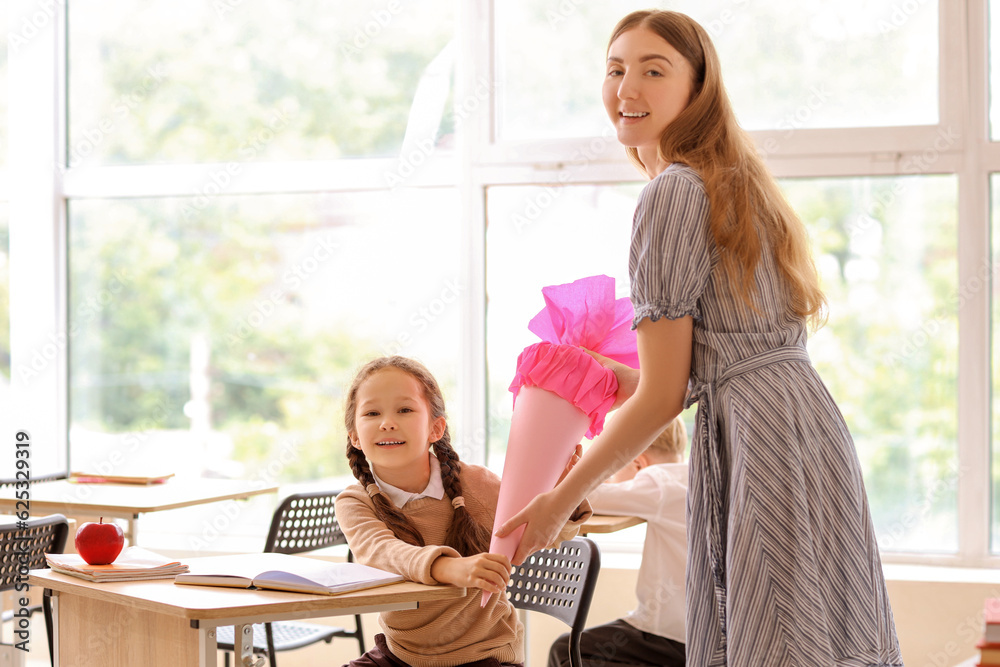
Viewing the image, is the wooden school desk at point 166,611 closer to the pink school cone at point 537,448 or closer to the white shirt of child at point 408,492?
the pink school cone at point 537,448

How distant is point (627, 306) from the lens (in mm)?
1530

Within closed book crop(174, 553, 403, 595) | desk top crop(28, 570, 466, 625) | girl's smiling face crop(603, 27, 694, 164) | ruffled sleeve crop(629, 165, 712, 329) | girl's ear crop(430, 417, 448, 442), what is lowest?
desk top crop(28, 570, 466, 625)

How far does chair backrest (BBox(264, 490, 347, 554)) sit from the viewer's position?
270 cm

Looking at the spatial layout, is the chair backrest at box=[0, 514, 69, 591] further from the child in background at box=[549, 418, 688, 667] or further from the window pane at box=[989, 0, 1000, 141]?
the window pane at box=[989, 0, 1000, 141]

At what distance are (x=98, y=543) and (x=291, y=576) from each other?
41cm

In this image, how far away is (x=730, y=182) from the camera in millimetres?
1301

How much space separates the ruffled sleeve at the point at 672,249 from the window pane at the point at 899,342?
238 cm

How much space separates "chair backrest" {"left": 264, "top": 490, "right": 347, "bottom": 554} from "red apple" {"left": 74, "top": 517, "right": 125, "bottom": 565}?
0.95 m

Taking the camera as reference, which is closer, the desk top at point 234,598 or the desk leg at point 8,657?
the desk top at point 234,598

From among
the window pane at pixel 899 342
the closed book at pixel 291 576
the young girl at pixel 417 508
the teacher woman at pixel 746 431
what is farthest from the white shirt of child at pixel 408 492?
the window pane at pixel 899 342

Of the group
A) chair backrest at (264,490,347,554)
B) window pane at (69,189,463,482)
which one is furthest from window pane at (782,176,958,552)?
chair backrest at (264,490,347,554)

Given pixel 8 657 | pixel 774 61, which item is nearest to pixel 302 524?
pixel 8 657

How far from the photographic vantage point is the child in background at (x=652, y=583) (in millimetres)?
2490

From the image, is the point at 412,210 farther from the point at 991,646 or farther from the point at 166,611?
the point at 991,646
